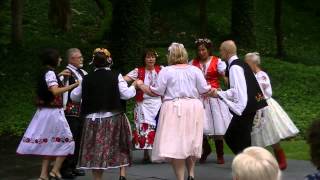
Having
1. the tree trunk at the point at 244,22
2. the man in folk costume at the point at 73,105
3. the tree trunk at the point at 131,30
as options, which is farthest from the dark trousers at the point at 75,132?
the tree trunk at the point at 244,22

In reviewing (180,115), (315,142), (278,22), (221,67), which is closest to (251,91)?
(180,115)

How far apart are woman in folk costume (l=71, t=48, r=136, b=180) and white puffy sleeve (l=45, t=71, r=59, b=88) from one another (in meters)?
0.48

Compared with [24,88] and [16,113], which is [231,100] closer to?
[16,113]

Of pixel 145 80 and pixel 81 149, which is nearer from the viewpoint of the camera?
pixel 81 149

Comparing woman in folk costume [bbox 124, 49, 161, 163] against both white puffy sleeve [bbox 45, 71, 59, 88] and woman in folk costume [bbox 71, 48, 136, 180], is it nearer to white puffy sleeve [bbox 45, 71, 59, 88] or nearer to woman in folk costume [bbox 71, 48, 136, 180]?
white puffy sleeve [bbox 45, 71, 59, 88]

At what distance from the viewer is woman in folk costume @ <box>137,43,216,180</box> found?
318 inches

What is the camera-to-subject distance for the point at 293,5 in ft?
101

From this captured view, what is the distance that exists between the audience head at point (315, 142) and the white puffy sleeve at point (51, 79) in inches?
191

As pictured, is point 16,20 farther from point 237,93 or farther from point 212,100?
point 237,93

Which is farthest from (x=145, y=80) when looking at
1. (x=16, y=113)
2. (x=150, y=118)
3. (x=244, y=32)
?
(x=244, y=32)

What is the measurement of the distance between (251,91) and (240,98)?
1.02ft

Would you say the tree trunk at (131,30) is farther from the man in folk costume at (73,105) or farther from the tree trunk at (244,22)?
the man in folk costume at (73,105)

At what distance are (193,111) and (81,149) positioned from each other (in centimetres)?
140

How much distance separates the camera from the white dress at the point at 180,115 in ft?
26.5
